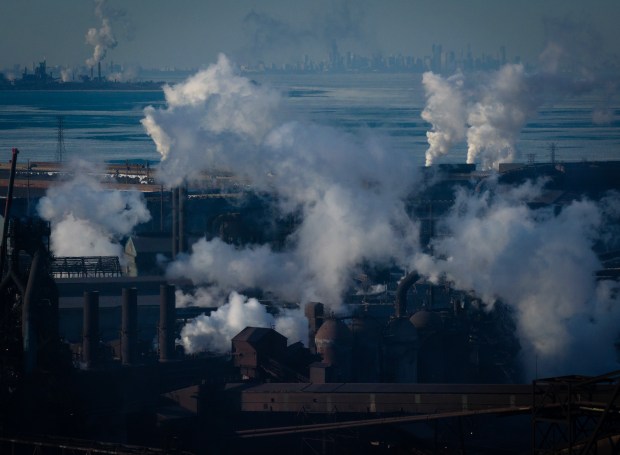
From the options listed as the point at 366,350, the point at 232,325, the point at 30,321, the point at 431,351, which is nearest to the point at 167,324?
the point at 232,325

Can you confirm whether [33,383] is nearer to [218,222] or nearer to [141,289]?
[141,289]

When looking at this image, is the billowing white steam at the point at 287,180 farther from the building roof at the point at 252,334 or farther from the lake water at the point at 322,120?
the lake water at the point at 322,120

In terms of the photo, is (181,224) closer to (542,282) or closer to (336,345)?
(336,345)

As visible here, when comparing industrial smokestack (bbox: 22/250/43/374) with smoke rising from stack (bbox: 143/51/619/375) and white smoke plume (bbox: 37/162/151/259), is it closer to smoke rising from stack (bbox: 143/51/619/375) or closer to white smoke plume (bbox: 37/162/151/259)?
smoke rising from stack (bbox: 143/51/619/375)

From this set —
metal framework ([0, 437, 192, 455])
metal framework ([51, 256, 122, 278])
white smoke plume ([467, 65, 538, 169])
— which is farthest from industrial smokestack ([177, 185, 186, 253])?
metal framework ([0, 437, 192, 455])

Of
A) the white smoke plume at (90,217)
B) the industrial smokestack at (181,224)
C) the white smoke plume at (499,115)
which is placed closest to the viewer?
the industrial smokestack at (181,224)

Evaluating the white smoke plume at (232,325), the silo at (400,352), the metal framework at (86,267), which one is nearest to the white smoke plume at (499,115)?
the metal framework at (86,267)
